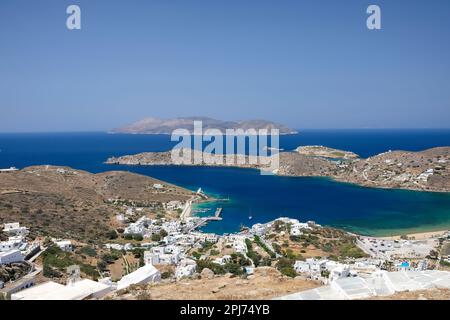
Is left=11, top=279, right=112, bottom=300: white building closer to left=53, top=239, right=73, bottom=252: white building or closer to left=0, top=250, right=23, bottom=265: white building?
left=0, top=250, right=23, bottom=265: white building

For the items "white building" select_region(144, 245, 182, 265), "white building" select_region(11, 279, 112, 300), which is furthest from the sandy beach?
"white building" select_region(11, 279, 112, 300)

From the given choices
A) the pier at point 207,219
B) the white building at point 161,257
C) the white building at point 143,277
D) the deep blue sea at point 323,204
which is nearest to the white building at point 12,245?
the white building at point 161,257

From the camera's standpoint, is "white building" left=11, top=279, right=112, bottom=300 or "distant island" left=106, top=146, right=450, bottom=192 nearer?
"white building" left=11, top=279, right=112, bottom=300

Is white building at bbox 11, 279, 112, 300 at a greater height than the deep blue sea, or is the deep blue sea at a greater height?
white building at bbox 11, 279, 112, 300

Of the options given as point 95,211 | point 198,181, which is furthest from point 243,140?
point 95,211

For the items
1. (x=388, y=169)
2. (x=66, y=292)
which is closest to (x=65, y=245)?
(x=66, y=292)

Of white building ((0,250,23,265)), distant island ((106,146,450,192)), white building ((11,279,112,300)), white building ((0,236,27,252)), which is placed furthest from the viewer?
distant island ((106,146,450,192))

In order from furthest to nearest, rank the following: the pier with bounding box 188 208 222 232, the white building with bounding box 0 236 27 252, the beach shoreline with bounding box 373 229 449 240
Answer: the pier with bounding box 188 208 222 232 < the beach shoreline with bounding box 373 229 449 240 < the white building with bounding box 0 236 27 252

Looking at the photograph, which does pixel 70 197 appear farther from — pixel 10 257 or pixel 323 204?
pixel 323 204

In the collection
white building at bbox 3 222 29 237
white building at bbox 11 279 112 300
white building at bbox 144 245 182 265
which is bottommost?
white building at bbox 144 245 182 265
